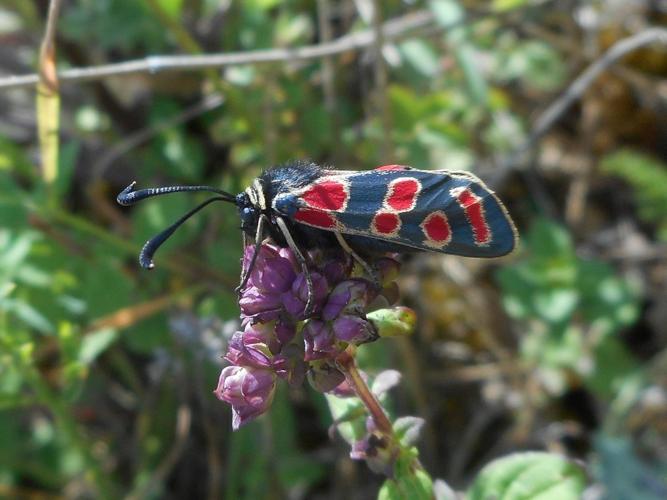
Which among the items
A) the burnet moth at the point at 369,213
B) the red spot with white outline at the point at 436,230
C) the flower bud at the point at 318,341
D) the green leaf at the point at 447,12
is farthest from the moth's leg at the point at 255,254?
the green leaf at the point at 447,12

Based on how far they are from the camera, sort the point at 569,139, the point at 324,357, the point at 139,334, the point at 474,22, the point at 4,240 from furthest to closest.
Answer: the point at 569,139 → the point at 474,22 → the point at 139,334 → the point at 4,240 → the point at 324,357

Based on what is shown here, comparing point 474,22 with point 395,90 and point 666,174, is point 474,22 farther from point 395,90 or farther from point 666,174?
point 666,174

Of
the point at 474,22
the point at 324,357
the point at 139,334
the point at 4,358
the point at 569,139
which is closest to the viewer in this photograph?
the point at 324,357

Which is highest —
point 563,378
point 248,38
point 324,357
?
point 248,38

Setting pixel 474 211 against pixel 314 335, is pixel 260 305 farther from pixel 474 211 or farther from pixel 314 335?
pixel 474 211

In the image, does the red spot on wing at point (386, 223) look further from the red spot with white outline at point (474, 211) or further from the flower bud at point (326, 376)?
the flower bud at point (326, 376)

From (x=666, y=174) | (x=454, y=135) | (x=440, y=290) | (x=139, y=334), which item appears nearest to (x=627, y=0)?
(x=666, y=174)
